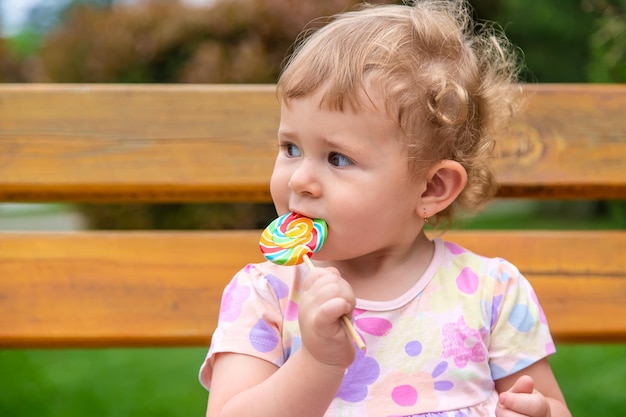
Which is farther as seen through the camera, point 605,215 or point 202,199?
point 605,215

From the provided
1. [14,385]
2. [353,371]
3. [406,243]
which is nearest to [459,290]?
[406,243]

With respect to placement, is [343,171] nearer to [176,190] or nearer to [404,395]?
[404,395]

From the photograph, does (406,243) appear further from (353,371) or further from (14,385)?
(14,385)

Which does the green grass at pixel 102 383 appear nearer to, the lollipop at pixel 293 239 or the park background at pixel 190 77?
the park background at pixel 190 77

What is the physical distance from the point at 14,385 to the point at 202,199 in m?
2.04

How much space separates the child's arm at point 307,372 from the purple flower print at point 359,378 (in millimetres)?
145

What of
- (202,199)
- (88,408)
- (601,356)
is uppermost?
(202,199)

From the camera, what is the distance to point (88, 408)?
3.48 m

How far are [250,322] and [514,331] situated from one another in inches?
19.9

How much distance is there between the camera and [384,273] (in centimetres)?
163

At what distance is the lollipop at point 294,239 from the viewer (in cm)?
144

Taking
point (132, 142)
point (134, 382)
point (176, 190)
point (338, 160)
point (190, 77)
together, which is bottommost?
point (134, 382)

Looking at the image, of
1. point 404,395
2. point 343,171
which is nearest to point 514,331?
point 404,395

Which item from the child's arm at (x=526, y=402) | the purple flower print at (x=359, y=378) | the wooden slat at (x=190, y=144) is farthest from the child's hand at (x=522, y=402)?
the wooden slat at (x=190, y=144)
